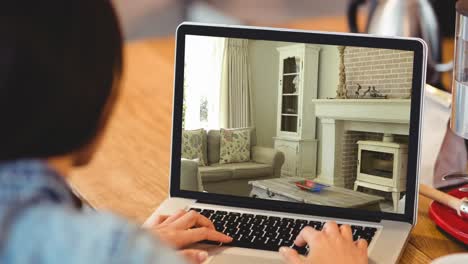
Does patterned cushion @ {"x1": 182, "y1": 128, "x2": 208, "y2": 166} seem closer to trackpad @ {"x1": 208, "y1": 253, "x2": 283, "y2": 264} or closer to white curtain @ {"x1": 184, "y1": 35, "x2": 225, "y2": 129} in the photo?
white curtain @ {"x1": 184, "y1": 35, "x2": 225, "y2": 129}

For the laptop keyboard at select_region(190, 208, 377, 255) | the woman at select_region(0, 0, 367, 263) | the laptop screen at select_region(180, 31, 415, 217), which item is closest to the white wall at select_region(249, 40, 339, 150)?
the laptop screen at select_region(180, 31, 415, 217)

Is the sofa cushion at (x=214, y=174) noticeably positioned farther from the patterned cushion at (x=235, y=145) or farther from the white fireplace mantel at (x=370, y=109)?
the white fireplace mantel at (x=370, y=109)

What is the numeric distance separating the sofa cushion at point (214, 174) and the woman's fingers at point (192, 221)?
0.31 feet

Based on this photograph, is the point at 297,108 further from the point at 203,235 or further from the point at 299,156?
the point at 203,235

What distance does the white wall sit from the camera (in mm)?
1085

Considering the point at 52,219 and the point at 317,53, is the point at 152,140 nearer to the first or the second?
the point at 317,53

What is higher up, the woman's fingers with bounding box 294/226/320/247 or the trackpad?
the woman's fingers with bounding box 294/226/320/247

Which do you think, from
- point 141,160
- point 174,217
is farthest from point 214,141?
point 141,160

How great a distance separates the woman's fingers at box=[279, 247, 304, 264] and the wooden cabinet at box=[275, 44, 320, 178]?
0.49ft

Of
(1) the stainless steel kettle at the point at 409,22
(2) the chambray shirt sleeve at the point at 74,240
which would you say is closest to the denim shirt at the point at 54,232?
(2) the chambray shirt sleeve at the point at 74,240

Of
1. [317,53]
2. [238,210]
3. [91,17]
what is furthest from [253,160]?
[91,17]

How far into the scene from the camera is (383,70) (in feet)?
3.41

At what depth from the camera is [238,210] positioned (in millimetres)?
1114

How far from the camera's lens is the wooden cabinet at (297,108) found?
1064 millimetres
